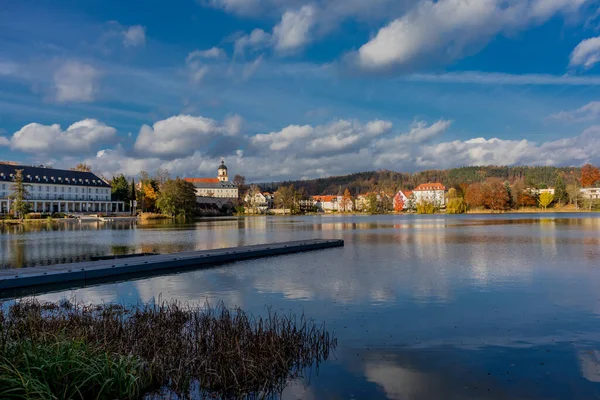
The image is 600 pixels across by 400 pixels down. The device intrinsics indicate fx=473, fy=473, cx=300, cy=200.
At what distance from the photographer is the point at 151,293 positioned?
42.0ft

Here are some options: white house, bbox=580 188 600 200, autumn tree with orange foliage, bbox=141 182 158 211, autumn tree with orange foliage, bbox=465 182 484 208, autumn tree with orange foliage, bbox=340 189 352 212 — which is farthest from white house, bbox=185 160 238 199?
white house, bbox=580 188 600 200

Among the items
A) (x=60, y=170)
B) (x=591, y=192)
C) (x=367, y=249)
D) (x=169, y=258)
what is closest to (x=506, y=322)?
(x=169, y=258)

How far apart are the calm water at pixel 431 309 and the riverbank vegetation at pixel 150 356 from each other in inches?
20.2

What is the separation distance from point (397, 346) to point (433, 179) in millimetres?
185037

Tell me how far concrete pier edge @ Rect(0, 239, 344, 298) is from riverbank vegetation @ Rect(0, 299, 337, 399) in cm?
430

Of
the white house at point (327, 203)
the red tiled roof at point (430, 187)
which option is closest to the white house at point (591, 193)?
the red tiled roof at point (430, 187)

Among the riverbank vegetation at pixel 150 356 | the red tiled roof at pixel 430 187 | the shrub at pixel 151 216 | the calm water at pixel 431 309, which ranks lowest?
the calm water at pixel 431 309

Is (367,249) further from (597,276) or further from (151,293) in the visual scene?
(151,293)

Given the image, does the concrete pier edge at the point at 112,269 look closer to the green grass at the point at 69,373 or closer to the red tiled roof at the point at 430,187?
the green grass at the point at 69,373

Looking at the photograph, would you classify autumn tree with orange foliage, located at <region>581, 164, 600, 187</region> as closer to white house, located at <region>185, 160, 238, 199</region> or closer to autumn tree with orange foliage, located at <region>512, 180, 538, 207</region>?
autumn tree with orange foliage, located at <region>512, 180, 538, 207</region>

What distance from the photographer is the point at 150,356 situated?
6910mm

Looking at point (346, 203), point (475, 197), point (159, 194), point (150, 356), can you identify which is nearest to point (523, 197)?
point (475, 197)

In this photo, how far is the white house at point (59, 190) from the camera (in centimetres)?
8181

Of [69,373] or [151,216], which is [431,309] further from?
[151,216]
